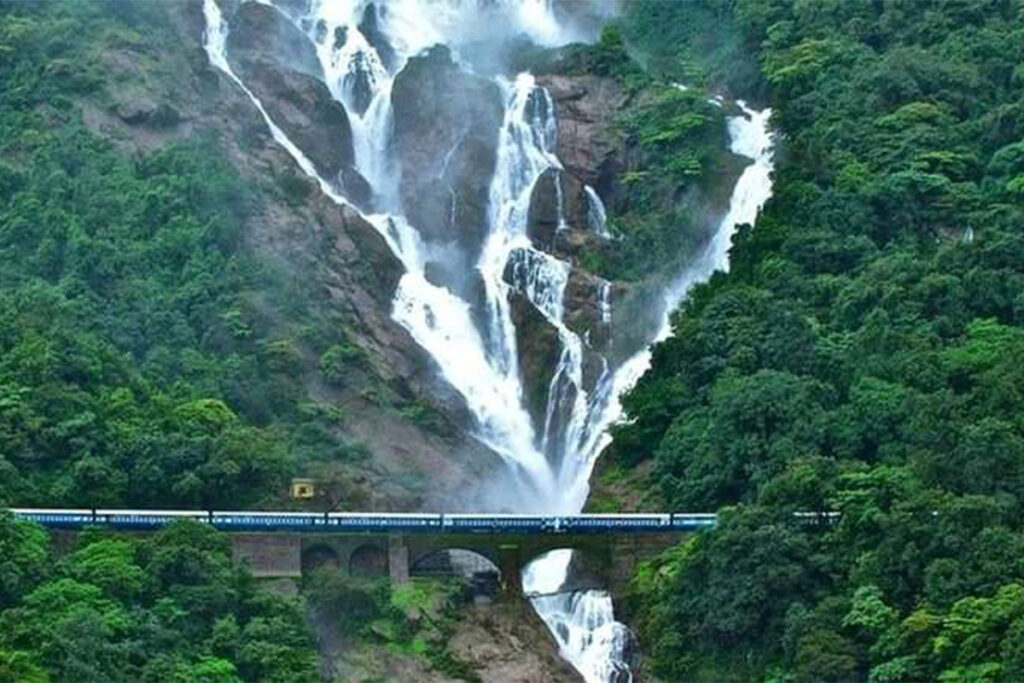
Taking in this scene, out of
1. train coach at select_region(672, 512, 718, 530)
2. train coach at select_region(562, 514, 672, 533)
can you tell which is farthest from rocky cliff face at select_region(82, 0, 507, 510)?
train coach at select_region(672, 512, 718, 530)

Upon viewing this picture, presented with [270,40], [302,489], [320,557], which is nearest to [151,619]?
[320,557]

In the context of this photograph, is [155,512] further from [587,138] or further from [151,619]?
[587,138]

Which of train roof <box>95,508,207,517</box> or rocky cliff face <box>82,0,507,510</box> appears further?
rocky cliff face <box>82,0,507,510</box>

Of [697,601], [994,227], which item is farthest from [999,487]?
[994,227]

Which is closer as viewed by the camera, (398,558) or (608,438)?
(398,558)

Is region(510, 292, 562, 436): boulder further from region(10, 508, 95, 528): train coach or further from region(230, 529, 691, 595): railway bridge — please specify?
region(10, 508, 95, 528): train coach

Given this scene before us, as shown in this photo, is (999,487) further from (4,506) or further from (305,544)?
(4,506)

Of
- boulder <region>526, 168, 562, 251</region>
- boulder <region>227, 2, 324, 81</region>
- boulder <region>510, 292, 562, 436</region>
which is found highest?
boulder <region>227, 2, 324, 81</region>
